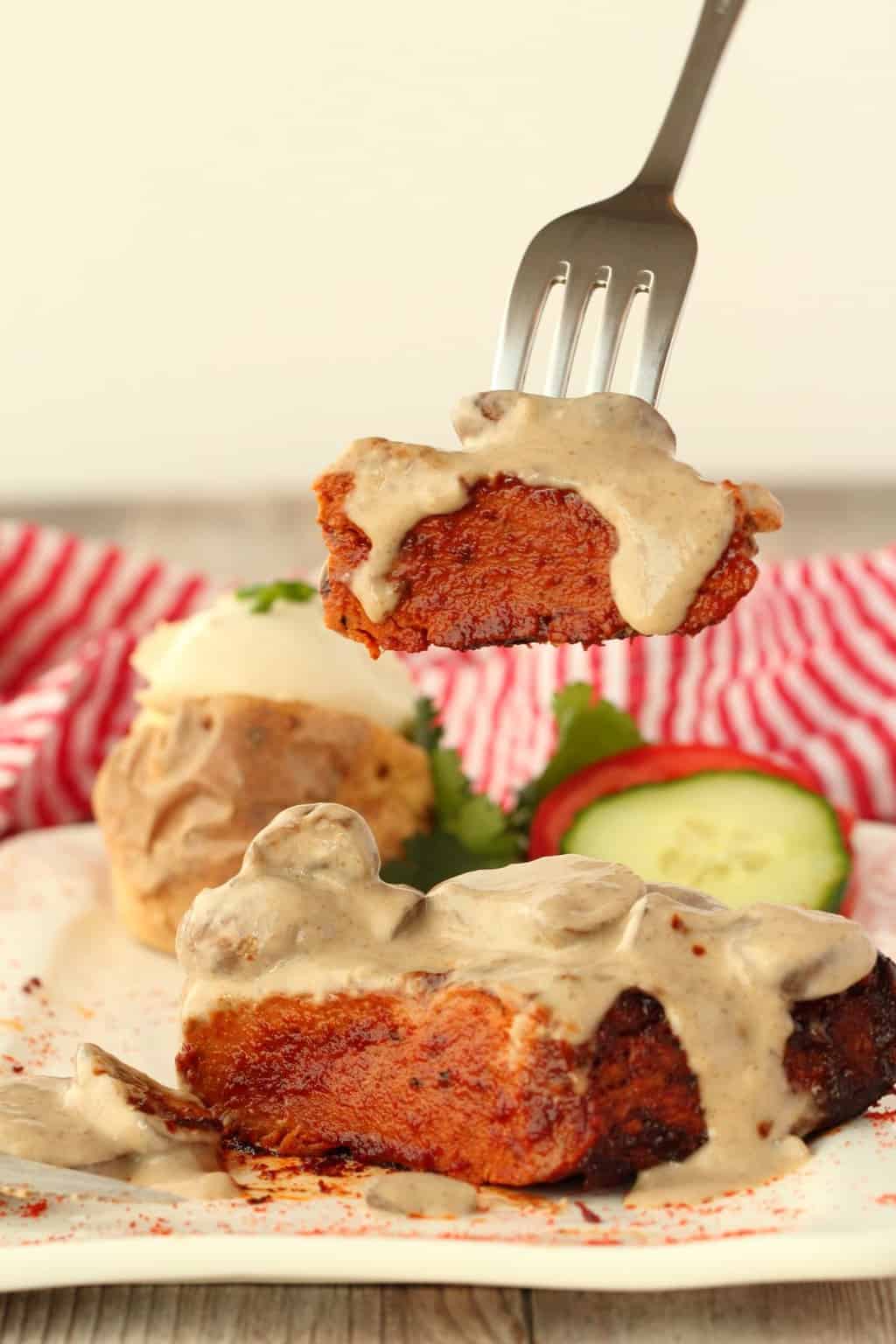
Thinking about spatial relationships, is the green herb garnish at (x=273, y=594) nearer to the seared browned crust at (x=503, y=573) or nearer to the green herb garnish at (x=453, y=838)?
the green herb garnish at (x=453, y=838)

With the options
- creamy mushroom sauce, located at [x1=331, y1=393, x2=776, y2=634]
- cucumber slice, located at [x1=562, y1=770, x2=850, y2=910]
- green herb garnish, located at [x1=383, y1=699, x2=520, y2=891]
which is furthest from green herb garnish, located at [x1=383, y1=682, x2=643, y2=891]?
creamy mushroom sauce, located at [x1=331, y1=393, x2=776, y2=634]

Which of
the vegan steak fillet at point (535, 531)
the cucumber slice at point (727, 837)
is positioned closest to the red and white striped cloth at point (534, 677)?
the cucumber slice at point (727, 837)

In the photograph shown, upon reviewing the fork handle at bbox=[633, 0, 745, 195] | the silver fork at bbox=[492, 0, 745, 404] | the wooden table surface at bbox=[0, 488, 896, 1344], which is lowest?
the wooden table surface at bbox=[0, 488, 896, 1344]

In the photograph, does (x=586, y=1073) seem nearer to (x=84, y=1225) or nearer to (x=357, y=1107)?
(x=357, y=1107)

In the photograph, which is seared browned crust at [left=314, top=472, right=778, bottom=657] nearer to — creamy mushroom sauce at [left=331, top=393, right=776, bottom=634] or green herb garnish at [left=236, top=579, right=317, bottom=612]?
creamy mushroom sauce at [left=331, top=393, right=776, bottom=634]

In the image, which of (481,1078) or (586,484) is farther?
(586,484)

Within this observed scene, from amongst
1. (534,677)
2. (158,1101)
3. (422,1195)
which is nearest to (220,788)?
(158,1101)

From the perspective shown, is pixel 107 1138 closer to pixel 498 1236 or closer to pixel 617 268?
pixel 498 1236
